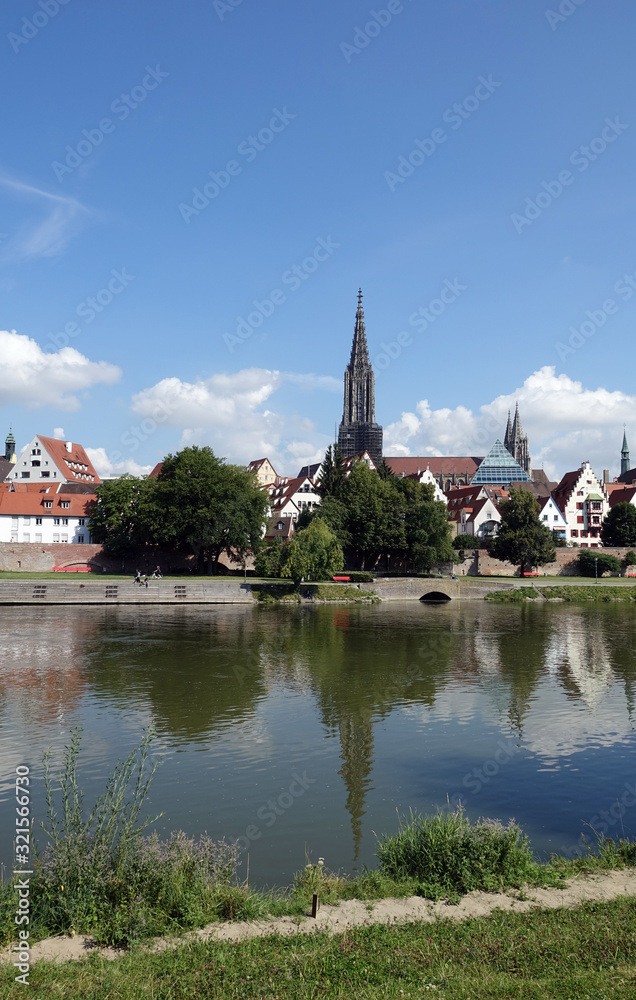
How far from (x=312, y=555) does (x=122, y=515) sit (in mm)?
27926

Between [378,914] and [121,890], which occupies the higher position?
[121,890]

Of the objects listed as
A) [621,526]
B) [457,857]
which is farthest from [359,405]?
[457,857]

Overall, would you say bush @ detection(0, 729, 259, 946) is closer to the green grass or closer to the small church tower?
A: the green grass

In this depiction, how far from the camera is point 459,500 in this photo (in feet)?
417

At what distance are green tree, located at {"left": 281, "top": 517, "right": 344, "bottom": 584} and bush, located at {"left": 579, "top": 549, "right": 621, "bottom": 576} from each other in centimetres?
3886

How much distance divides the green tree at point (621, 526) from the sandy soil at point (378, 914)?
95.4 metres

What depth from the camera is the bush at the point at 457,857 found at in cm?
1161

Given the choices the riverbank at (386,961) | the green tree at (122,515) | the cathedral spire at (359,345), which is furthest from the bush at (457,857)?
the cathedral spire at (359,345)

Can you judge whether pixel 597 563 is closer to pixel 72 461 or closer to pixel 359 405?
pixel 72 461

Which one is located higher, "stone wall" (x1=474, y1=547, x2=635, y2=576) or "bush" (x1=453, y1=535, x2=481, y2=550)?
"bush" (x1=453, y1=535, x2=481, y2=550)

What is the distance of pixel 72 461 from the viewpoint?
116750 mm

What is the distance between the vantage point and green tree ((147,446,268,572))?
78.9 m

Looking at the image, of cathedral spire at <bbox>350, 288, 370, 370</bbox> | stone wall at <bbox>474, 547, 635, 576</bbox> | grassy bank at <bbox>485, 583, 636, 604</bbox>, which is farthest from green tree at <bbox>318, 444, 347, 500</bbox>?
cathedral spire at <bbox>350, 288, 370, 370</bbox>

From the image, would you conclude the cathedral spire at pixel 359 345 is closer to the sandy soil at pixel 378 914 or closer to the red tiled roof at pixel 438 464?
the red tiled roof at pixel 438 464
